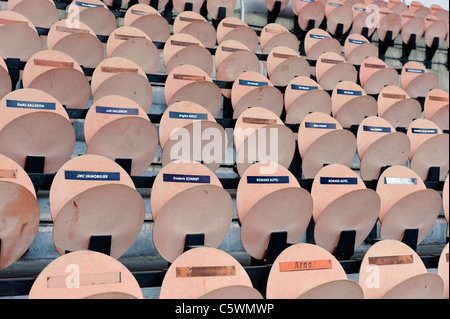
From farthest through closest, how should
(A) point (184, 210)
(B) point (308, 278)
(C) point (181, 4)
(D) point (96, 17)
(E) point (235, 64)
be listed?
(C) point (181, 4), (D) point (96, 17), (E) point (235, 64), (A) point (184, 210), (B) point (308, 278)

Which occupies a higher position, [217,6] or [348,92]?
[217,6]

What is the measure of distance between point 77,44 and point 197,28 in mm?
532

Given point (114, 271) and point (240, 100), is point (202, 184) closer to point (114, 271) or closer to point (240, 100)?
point (114, 271)

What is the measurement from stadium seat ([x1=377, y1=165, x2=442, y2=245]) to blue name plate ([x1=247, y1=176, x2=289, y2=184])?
9.3 inches

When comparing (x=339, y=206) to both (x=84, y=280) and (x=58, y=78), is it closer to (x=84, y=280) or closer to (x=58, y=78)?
(x=84, y=280)

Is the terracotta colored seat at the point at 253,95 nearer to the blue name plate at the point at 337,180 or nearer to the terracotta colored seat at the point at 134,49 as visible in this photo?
the terracotta colored seat at the point at 134,49

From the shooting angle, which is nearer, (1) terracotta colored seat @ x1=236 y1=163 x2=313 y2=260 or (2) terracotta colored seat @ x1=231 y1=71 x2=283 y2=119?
(1) terracotta colored seat @ x1=236 y1=163 x2=313 y2=260

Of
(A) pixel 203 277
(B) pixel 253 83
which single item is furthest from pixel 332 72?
(A) pixel 203 277

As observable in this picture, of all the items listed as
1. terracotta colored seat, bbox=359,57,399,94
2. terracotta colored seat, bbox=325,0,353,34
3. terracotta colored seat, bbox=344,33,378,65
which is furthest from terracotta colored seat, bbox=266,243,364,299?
terracotta colored seat, bbox=325,0,353,34

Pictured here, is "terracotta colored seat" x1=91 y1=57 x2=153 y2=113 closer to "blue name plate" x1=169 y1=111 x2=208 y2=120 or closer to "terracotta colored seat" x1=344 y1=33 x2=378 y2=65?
"blue name plate" x1=169 y1=111 x2=208 y2=120

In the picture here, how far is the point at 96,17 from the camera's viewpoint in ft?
5.68

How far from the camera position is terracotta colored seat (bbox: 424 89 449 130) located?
165 centimetres

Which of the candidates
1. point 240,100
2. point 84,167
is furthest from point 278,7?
point 84,167
